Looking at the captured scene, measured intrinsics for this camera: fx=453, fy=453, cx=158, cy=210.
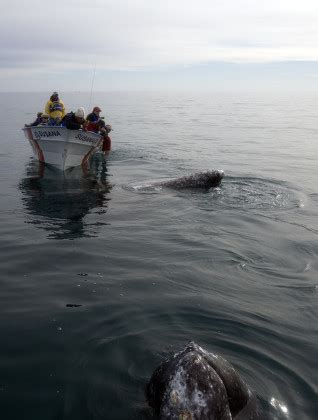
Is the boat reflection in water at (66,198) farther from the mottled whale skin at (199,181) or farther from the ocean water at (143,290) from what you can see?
the mottled whale skin at (199,181)

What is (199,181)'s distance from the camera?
17.2m

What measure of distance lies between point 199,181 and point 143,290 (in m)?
9.36

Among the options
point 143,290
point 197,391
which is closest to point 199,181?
point 143,290

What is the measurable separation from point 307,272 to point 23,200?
32.4 ft

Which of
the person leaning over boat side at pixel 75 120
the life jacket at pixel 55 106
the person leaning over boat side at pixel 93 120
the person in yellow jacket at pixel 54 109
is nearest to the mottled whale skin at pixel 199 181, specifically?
the person leaning over boat side at pixel 75 120

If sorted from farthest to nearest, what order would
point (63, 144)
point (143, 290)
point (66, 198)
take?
point (63, 144) < point (66, 198) < point (143, 290)

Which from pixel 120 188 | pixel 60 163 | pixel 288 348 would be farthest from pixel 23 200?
pixel 288 348

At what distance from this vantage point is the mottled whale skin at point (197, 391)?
15.5 ft

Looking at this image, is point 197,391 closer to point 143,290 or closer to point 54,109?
point 143,290

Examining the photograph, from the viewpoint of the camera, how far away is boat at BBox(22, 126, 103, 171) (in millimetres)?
20344

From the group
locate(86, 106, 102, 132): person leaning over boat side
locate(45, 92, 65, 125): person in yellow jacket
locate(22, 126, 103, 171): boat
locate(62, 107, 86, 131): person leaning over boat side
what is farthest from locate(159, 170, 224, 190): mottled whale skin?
locate(45, 92, 65, 125): person in yellow jacket

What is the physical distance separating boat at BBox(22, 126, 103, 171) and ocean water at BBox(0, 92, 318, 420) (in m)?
2.70

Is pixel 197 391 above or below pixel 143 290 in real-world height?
above

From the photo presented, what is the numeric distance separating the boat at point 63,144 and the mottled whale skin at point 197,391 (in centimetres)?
1621
